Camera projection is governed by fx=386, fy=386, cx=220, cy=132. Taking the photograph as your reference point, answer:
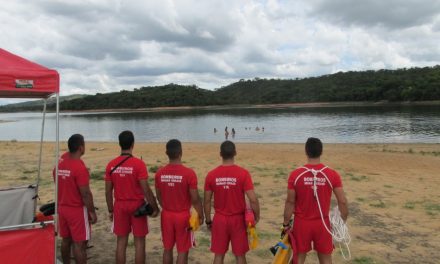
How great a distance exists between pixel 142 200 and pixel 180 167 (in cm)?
72

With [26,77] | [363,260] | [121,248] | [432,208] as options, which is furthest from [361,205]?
[26,77]

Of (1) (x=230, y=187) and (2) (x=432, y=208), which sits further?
(2) (x=432, y=208)

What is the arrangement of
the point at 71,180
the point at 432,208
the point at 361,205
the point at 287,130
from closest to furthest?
1. the point at 71,180
2. the point at 432,208
3. the point at 361,205
4. the point at 287,130

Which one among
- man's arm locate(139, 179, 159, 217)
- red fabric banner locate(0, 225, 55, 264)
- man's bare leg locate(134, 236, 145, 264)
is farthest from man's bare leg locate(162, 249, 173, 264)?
red fabric banner locate(0, 225, 55, 264)

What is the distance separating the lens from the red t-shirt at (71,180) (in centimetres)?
458

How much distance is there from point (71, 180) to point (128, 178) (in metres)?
0.71

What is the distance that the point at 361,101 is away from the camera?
12481cm

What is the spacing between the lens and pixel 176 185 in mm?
4258

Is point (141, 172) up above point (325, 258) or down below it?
above

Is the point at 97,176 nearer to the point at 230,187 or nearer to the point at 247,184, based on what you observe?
the point at 230,187

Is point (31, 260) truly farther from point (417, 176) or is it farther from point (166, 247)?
point (417, 176)

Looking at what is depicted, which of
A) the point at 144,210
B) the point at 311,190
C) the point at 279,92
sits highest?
the point at 279,92

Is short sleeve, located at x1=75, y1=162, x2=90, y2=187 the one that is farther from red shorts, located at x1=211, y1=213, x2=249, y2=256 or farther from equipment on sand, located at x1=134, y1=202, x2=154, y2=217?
red shorts, located at x1=211, y1=213, x2=249, y2=256

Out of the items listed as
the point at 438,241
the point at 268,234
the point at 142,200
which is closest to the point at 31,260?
the point at 142,200
